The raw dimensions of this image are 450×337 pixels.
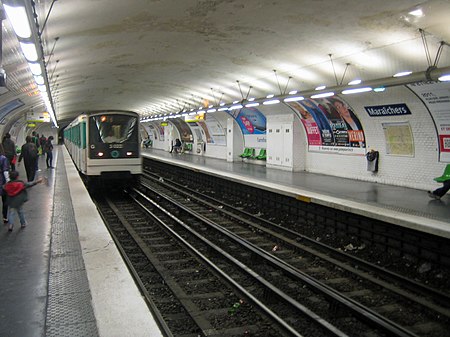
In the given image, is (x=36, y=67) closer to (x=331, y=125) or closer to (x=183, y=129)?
(x=331, y=125)

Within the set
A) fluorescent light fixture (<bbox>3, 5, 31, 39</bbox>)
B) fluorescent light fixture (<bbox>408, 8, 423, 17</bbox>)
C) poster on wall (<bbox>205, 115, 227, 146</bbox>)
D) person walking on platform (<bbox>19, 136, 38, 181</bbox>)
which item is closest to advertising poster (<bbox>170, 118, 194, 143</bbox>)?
poster on wall (<bbox>205, 115, 227, 146</bbox>)

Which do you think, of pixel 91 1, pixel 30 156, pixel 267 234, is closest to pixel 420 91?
pixel 267 234

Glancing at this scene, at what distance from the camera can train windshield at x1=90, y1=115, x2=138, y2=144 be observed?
12.5 m

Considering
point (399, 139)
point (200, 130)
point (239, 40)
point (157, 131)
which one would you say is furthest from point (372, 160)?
point (157, 131)

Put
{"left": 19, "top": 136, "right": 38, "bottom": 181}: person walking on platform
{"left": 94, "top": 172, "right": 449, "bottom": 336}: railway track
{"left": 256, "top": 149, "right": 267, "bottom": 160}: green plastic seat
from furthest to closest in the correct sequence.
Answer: {"left": 256, "top": 149, "right": 267, "bottom": 160}: green plastic seat
{"left": 19, "top": 136, "right": 38, "bottom": 181}: person walking on platform
{"left": 94, "top": 172, "right": 449, "bottom": 336}: railway track

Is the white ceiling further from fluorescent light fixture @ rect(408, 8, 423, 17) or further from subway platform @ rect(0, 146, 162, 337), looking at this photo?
subway platform @ rect(0, 146, 162, 337)

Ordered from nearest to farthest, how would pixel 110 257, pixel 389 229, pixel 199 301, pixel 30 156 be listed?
pixel 110 257
pixel 199 301
pixel 389 229
pixel 30 156

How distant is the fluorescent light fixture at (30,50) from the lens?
5213 mm

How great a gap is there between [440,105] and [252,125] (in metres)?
10.3

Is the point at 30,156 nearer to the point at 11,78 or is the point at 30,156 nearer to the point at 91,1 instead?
the point at 11,78

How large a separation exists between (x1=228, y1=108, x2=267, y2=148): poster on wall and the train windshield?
20.2 feet

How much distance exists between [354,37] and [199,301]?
583cm

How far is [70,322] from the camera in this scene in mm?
3217

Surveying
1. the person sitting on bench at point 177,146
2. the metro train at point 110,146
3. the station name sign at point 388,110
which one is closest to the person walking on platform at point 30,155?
the metro train at point 110,146
